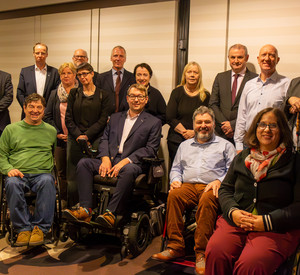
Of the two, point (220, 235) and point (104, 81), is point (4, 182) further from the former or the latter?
point (220, 235)

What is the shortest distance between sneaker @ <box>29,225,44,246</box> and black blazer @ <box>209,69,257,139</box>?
78.6 inches

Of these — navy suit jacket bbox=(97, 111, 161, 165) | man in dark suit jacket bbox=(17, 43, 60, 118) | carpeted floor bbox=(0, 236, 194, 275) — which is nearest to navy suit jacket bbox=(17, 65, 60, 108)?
man in dark suit jacket bbox=(17, 43, 60, 118)

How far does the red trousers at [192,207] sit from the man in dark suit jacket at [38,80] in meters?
2.55

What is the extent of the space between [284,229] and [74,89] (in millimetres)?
2760

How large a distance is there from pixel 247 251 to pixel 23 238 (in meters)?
1.98

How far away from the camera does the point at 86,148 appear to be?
3996mm

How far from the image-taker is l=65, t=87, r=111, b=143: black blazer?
418 centimetres

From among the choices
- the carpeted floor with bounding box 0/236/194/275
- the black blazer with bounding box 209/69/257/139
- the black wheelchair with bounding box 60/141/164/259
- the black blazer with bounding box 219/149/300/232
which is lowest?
the carpeted floor with bounding box 0/236/194/275

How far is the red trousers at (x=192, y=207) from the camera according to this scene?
9.87ft

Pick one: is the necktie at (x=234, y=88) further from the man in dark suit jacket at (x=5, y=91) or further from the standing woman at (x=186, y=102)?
the man in dark suit jacket at (x=5, y=91)

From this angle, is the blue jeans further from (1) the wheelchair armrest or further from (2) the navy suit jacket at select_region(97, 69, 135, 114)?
(2) the navy suit jacket at select_region(97, 69, 135, 114)

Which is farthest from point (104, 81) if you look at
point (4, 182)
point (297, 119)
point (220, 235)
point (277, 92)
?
point (220, 235)

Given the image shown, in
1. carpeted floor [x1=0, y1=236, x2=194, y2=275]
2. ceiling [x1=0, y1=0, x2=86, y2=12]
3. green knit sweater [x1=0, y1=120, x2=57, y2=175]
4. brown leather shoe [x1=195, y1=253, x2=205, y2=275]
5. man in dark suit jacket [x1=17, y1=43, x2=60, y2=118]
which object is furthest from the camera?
ceiling [x1=0, y1=0, x2=86, y2=12]

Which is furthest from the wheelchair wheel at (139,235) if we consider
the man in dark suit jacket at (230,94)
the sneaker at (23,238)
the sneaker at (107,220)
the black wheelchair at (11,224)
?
the man in dark suit jacket at (230,94)
